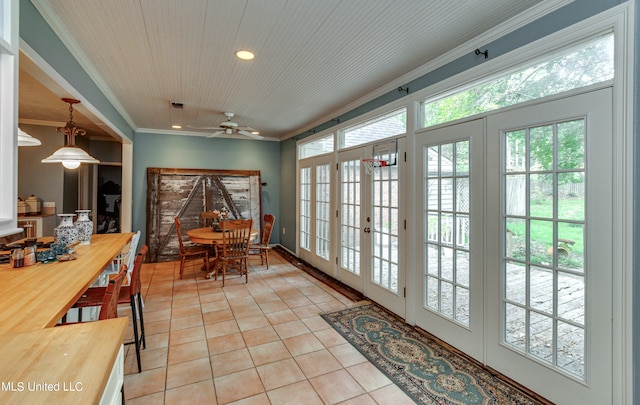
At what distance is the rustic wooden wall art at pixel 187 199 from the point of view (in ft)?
18.1

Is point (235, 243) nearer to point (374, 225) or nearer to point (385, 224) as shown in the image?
point (374, 225)

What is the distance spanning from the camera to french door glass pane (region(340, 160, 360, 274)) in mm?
3895

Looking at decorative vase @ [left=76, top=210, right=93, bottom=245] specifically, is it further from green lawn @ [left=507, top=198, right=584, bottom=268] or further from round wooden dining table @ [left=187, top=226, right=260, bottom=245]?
green lawn @ [left=507, top=198, right=584, bottom=268]

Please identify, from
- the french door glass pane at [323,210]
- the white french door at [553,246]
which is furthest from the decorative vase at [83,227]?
the white french door at [553,246]

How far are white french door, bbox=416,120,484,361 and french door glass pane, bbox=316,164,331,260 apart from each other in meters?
1.98

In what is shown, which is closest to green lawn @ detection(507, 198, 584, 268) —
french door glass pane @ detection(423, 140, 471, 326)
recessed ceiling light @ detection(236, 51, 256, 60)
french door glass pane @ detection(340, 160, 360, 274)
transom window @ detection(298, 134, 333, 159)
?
french door glass pane @ detection(423, 140, 471, 326)

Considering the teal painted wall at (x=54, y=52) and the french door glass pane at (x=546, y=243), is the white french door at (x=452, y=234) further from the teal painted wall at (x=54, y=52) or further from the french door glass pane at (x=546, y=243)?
the teal painted wall at (x=54, y=52)

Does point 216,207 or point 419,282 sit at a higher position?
point 216,207

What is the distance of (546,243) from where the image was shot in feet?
6.16

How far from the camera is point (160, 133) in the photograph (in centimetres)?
570

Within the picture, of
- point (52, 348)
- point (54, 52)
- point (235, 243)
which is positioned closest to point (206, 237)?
point (235, 243)

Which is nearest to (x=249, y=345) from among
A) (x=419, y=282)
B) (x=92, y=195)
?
(x=419, y=282)

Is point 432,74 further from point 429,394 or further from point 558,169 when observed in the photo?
point 429,394

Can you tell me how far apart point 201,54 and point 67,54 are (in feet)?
3.30
